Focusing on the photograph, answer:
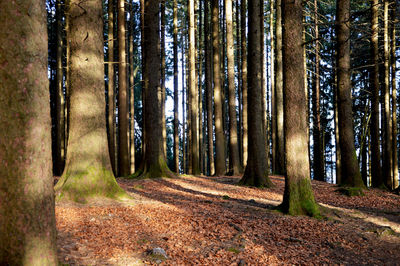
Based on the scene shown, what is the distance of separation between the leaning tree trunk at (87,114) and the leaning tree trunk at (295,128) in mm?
4129

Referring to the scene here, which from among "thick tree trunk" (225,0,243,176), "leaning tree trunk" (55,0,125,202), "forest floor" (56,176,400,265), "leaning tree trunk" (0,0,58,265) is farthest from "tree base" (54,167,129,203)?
"thick tree trunk" (225,0,243,176)

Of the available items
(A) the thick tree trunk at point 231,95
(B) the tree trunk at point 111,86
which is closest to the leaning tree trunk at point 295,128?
(A) the thick tree trunk at point 231,95

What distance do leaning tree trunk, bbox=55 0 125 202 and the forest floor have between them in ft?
1.89

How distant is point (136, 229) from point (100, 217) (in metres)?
0.84

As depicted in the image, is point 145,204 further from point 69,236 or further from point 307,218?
point 307,218

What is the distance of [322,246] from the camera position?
5.53 m

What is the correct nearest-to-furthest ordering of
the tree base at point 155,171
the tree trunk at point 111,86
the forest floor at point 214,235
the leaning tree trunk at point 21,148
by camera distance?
1. the leaning tree trunk at point 21,148
2. the forest floor at point 214,235
3. the tree base at point 155,171
4. the tree trunk at point 111,86

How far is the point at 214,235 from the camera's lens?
5.38 meters

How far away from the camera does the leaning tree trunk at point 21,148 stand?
281cm

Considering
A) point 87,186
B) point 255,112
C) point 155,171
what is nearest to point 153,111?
point 155,171

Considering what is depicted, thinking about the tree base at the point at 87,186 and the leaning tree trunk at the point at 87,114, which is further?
the leaning tree trunk at the point at 87,114

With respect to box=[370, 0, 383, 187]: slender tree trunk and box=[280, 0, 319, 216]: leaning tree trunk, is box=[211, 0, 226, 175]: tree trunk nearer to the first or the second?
box=[370, 0, 383, 187]: slender tree trunk

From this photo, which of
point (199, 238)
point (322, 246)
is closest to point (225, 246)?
point (199, 238)

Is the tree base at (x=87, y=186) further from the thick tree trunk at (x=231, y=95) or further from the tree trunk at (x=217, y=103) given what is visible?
the tree trunk at (x=217, y=103)
